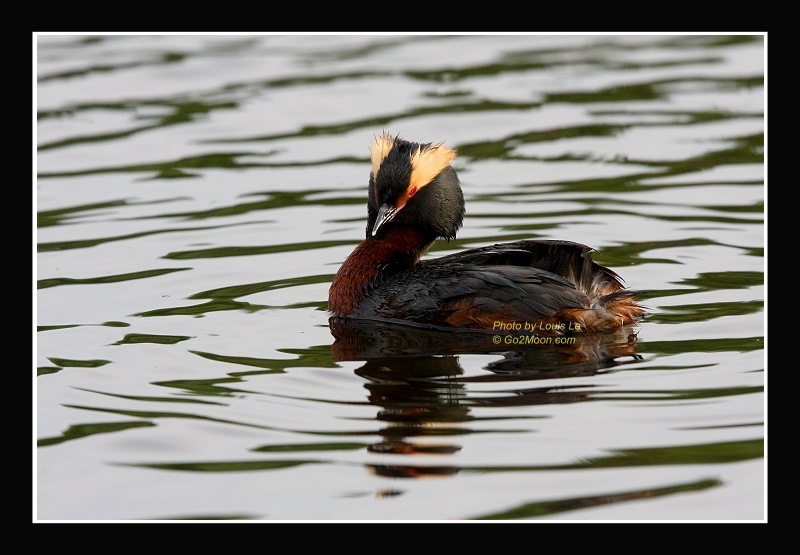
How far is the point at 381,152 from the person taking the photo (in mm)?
9227

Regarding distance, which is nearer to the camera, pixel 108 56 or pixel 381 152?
pixel 381 152

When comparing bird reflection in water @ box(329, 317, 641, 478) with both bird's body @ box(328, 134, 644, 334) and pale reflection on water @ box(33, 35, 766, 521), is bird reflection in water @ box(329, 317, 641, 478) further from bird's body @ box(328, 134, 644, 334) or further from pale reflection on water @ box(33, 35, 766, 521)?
bird's body @ box(328, 134, 644, 334)

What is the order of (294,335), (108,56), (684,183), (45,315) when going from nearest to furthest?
(294,335) → (45,315) → (684,183) → (108,56)

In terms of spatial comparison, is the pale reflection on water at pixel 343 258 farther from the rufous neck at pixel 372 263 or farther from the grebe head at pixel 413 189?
the grebe head at pixel 413 189

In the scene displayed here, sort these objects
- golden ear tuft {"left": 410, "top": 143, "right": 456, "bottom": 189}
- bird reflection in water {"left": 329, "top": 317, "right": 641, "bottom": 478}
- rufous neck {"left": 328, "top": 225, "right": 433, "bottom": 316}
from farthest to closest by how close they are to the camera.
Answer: golden ear tuft {"left": 410, "top": 143, "right": 456, "bottom": 189} → rufous neck {"left": 328, "top": 225, "right": 433, "bottom": 316} → bird reflection in water {"left": 329, "top": 317, "right": 641, "bottom": 478}

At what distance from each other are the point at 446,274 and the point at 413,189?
863 mm

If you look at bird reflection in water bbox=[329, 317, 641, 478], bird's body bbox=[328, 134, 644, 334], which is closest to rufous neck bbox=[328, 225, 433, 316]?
bird's body bbox=[328, 134, 644, 334]

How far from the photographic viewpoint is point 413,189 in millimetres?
9195

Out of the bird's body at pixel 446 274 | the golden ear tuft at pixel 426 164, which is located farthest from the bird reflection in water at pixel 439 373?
the golden ear tuft at pixel 426 164

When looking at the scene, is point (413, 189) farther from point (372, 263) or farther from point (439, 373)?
point (439, 373)

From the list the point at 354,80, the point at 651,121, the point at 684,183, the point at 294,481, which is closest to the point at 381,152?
the point at 294,481

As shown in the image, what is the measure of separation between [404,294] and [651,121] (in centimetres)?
671

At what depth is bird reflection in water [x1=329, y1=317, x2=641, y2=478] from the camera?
6.70 m

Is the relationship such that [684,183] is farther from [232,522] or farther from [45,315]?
[232,522]
